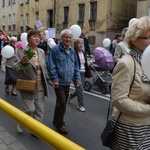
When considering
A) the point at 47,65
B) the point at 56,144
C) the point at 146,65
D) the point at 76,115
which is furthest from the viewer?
the point at 76,115

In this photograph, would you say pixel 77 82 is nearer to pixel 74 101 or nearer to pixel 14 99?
pixel 74 101

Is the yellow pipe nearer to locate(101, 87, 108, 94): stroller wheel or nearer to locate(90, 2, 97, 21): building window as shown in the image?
locate(101, 87, 108, 94): stroller wheel

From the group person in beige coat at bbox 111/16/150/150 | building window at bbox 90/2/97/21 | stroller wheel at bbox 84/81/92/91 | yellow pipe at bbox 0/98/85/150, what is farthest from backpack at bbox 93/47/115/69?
building window at bbox 90/2/97/21

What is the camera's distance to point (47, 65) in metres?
5.02

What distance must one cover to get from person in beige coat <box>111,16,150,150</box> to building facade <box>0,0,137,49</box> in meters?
20.7

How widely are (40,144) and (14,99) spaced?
316 centimetres

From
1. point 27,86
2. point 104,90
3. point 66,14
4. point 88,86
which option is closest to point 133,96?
point 27,86

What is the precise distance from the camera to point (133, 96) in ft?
7.61

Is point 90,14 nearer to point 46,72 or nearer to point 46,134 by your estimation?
point 46,72

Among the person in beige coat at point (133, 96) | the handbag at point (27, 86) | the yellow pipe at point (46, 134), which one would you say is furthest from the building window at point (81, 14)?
the yellow pipe at point (46, 134)

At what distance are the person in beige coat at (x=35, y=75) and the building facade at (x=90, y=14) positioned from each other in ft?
60.1

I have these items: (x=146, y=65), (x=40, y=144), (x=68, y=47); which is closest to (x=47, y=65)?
(x=68, y=47)

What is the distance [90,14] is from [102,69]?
68.9ft

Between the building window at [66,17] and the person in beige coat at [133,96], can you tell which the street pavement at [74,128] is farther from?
the building window at [66,17]
